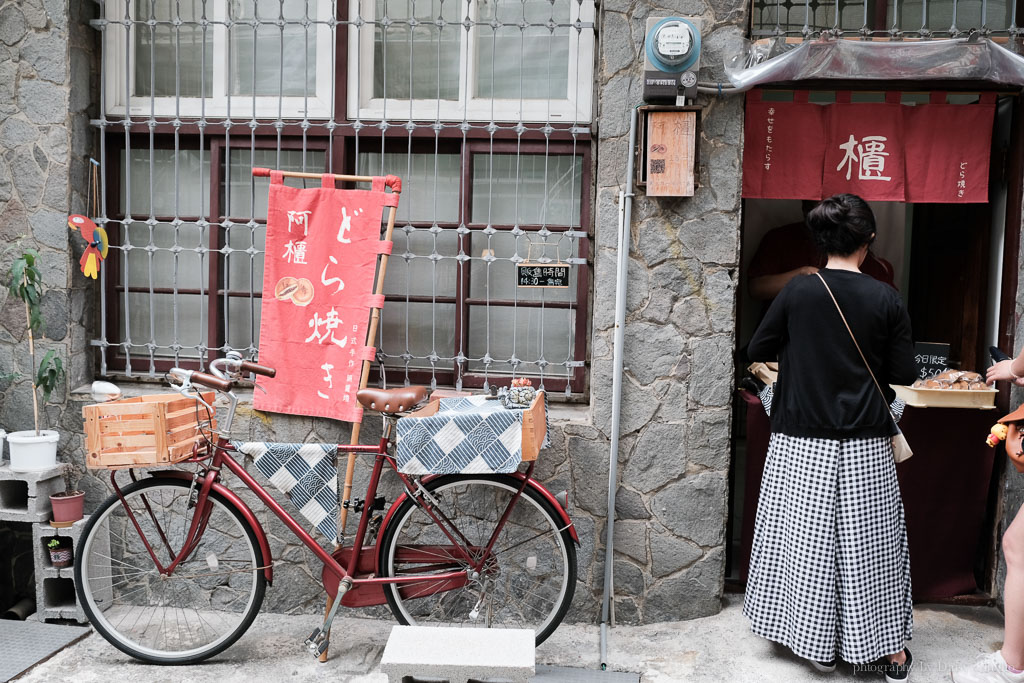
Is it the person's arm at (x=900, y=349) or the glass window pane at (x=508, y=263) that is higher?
the glass window pane at (x=508, y=263)

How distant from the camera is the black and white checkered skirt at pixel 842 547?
14.1 ft

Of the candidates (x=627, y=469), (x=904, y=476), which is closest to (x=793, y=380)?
(x=627, y=469)

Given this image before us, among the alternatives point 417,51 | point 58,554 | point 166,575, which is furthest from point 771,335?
point 58,554

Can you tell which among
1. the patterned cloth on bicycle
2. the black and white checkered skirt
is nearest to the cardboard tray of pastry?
the black and white checkered skirt

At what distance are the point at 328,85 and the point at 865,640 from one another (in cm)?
444

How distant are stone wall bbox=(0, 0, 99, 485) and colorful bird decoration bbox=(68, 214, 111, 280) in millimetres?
205

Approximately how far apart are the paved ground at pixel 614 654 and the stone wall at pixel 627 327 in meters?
0.19

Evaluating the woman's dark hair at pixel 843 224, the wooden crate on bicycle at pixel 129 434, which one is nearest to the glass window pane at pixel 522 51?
the woman's dark hair at pixel 843 224

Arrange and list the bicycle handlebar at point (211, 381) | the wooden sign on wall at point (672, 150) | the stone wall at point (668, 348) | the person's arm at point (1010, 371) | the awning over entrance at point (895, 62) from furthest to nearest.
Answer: the stone wall at point (668, 348) → the wooden sign on wall at point (672, 150) → the awning over entrance at point (895, 62) → the bicycle handlebar at point (211, 381) → the person's arm at point (1010, 371)

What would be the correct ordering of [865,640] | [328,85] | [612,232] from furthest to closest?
1. [328,85]
2. [612,232]
3. [865,640]

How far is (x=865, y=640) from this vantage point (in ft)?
14.2

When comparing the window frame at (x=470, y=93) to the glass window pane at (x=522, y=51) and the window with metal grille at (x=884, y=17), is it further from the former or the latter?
the window with metal grille at (x=884, y=17)

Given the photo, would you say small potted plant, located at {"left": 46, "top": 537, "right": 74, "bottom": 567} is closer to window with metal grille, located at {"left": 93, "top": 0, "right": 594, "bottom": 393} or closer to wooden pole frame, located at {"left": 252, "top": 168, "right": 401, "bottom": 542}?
window with metal grille, located at {"left": 93, "top": 0, "right": 594, "bottom": 393}

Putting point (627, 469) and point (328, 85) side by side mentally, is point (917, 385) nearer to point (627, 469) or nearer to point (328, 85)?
point (627, 469)
